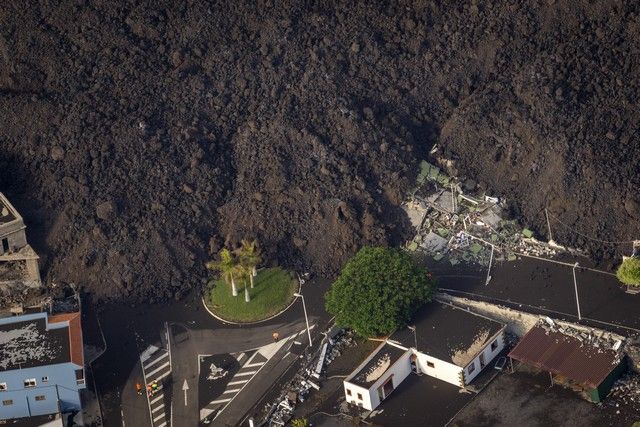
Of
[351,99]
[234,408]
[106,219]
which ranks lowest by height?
[234,408]

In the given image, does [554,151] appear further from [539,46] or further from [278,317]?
[278,317]

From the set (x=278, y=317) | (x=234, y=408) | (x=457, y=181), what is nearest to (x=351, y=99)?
(x=457, y=181)

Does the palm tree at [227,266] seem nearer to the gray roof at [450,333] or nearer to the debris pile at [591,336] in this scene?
the gray roof at [450,333]

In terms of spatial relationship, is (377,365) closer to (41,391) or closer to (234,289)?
→ (234,289)

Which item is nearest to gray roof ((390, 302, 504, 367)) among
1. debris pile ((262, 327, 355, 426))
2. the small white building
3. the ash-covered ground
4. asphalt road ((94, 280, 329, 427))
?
the small white building

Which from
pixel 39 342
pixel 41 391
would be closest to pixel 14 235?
pixel 39 342

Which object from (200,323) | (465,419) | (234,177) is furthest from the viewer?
(234,177)

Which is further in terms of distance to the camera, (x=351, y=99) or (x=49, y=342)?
(x=351, y=99)
